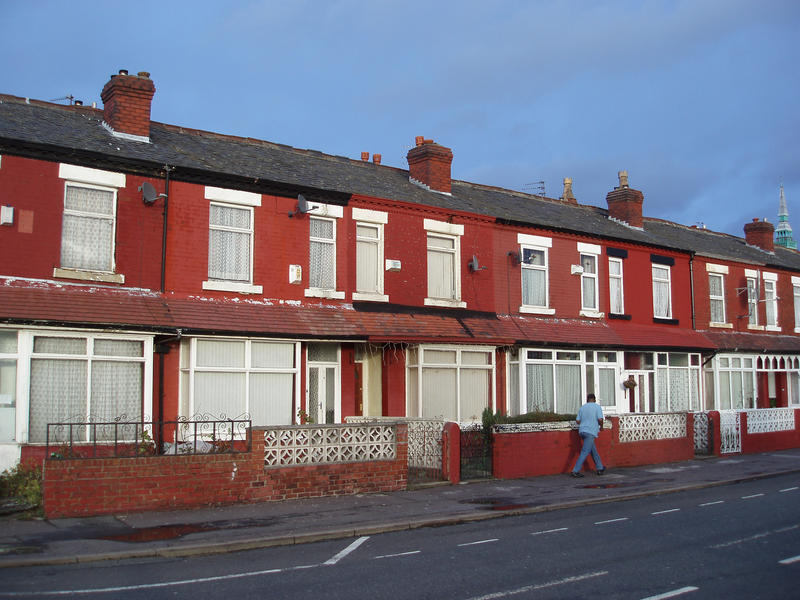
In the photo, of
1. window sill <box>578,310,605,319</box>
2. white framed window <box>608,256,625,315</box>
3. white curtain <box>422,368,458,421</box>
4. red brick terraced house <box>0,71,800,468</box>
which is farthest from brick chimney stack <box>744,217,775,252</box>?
white curtain <box>422,368,458,421</box>

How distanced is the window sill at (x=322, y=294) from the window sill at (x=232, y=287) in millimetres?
1151

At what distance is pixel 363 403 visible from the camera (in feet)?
63.0

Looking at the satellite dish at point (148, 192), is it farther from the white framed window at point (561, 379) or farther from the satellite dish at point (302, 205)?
the white framed window at point (561, 379)

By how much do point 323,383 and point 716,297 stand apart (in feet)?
51.7

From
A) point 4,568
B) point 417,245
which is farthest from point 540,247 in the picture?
point 4,568

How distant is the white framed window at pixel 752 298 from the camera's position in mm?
28766

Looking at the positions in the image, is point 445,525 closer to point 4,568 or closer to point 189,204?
point 4,568

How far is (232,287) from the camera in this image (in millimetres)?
17141

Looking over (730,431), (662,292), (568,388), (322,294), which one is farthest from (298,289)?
(662,292)

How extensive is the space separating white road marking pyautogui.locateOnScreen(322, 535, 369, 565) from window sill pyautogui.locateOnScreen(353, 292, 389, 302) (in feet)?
28.2

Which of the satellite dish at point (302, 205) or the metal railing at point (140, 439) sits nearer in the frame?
the metal railing at point (140, 439)

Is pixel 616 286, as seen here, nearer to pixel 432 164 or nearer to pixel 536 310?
pixel 536 310

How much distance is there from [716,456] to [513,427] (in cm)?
776

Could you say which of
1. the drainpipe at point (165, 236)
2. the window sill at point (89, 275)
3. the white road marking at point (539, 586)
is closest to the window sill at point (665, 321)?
the drainpipe at point (165, 236)
